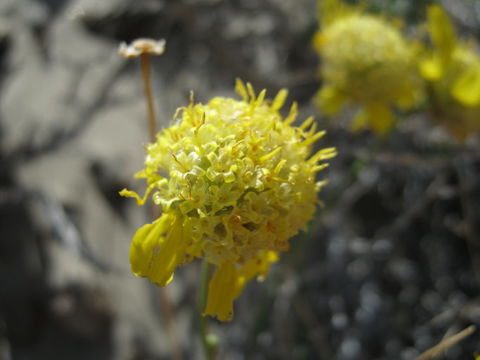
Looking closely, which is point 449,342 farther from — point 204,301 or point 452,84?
point 452,84

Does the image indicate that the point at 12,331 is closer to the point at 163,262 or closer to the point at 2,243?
the point at 2,243

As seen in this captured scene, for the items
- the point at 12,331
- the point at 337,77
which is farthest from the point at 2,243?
the point at 337,77

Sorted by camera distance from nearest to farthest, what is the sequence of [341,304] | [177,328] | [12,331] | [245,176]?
[245,176], [12,331], [177,328], [341,304]

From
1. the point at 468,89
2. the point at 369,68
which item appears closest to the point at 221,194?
the point at 369,68

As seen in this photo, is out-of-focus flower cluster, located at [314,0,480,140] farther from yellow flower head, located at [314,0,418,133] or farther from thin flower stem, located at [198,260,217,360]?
thin flower stem, located at [198,260,217,360]

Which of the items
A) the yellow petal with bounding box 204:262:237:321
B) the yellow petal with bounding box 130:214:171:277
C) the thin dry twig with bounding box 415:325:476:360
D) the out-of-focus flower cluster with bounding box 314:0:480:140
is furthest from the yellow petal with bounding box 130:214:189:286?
the out-of-focus flower cluster with bounding box 314:0:480:140

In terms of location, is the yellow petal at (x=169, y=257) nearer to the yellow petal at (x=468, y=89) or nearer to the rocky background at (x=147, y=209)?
the rocky background at (x=147, y=209)
